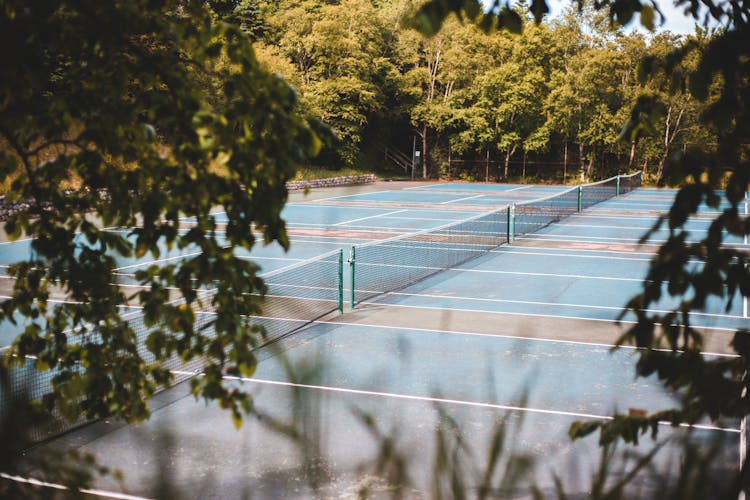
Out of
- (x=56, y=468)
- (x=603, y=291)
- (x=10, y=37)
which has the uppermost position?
(x=10, y=37)

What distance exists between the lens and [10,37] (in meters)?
2.66

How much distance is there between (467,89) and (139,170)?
56862 millimetres

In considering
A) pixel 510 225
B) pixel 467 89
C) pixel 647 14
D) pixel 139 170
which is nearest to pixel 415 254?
pixel 510 225

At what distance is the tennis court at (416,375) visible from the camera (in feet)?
22.3

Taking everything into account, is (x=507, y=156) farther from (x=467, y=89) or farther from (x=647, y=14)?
(x=647, y=14)

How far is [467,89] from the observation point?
191 feet

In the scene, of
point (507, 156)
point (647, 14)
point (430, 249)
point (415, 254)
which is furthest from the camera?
point (507, 156)

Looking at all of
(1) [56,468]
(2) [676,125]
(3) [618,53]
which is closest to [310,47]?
(3) [618,53]

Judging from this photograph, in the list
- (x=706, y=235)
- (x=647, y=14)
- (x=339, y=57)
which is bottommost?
(x=706, y=235)

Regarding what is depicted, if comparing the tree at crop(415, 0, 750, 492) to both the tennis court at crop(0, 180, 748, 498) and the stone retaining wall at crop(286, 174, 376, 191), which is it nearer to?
the tennis court at crop(0, 180, 748, 498)

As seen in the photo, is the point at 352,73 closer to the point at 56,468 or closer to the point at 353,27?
the point at 353,27

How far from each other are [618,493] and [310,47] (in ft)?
176

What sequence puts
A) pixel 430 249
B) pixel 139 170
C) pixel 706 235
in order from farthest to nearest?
pixel 430 249 → pixel 139 170 → pixel 706 235

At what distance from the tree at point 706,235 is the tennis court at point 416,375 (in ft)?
0.61
